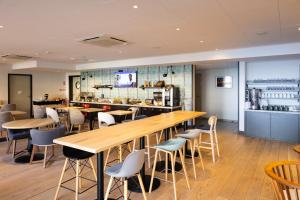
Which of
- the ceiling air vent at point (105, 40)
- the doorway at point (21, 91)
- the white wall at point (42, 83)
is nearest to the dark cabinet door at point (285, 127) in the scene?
the ceiling air vent at point (105, 40)

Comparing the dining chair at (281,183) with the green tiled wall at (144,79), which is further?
the green tiled wall at (144,79)

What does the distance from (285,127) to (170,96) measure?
344 cm

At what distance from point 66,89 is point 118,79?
400 centimetres

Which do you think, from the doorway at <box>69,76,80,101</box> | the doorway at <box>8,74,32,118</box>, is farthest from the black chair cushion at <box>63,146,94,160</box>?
the doorway at <box>69,76,80,101</box>

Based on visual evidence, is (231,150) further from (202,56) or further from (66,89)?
(66,89)

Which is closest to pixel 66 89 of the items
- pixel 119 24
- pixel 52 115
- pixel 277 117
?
pixel 52 115

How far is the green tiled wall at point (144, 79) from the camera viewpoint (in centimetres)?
760

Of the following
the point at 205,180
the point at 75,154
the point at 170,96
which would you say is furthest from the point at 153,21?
the point at 170,96

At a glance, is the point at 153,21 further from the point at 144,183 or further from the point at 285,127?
the point at 285,127

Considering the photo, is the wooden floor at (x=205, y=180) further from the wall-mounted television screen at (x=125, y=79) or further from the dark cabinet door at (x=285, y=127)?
the wall-mounted television screen at (x=125, y=79)

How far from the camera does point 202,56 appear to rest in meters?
6.48

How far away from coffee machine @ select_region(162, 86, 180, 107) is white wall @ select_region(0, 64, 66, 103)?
21.7 feet

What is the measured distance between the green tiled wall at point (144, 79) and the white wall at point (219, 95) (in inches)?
85.0

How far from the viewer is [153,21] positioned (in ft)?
11.6
